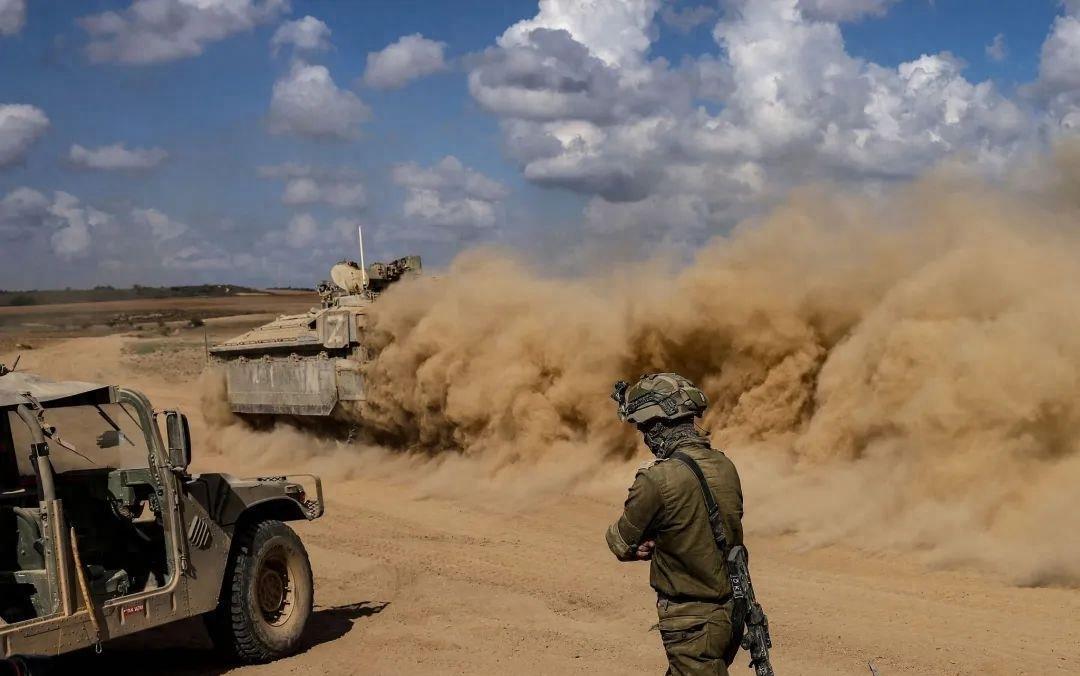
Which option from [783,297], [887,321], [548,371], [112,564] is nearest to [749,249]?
[783,297]

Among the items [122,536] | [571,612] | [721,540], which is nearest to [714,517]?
[721,540]

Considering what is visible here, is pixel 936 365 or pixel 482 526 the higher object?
pixel 936 365

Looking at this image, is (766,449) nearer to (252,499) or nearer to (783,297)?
(783,297)

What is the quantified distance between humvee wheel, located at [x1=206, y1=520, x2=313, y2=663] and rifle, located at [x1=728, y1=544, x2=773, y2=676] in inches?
168

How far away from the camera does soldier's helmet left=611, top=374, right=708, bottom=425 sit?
14.5 feet

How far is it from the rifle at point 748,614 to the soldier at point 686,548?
0.17 feet

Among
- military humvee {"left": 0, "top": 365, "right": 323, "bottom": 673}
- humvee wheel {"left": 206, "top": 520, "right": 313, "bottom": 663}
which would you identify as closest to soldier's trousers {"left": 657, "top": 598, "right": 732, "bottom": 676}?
military humvee {"left": 0, "top": 365, "right": 323, "bottom": 673}

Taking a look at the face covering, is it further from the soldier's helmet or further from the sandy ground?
the sandy ground

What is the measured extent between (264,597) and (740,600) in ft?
15.0

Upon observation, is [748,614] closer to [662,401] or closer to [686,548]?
[686,548]

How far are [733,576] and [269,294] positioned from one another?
78969 mm

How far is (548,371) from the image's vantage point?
51.4ft

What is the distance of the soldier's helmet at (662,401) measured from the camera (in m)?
4.43

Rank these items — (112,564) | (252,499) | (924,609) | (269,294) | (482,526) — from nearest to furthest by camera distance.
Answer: (112,564)
(252,499)
(924,609)
(482,526)
(269,294)
